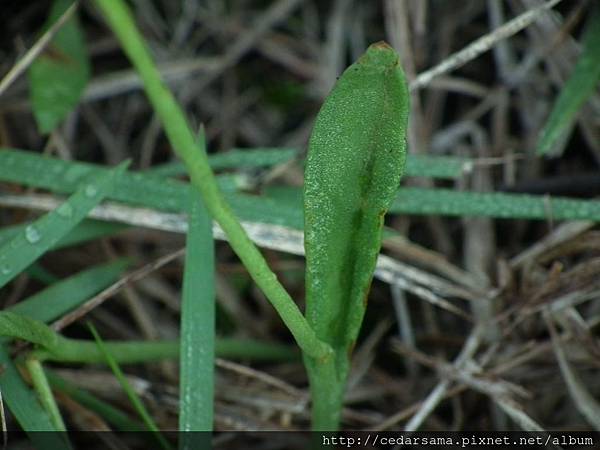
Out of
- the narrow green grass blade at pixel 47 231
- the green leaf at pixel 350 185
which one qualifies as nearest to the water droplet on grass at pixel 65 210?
the narrow green grass blade at pixel 47 231

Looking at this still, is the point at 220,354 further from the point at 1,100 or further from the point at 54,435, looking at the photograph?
the point at 1,100

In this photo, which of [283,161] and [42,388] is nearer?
[42,388]

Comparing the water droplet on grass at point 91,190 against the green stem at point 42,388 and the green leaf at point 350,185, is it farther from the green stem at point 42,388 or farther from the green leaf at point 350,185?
the green leaf at point 350,185

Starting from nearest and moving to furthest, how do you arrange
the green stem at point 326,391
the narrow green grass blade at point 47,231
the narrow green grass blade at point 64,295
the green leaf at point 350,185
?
1. the green leaf at point 350,185
2. the green stem at point 326,391
3. the narrow green grass blade at point 47,231
4. the narrow green grass blade at point 64,295

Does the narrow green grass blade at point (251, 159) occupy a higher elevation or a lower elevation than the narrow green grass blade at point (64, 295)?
higher

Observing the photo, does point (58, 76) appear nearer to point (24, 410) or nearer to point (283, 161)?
point (283, 161)

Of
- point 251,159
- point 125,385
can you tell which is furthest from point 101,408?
point 251,159

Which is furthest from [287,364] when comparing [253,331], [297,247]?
[297,247]

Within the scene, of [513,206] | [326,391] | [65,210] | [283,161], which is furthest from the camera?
[283,161]
